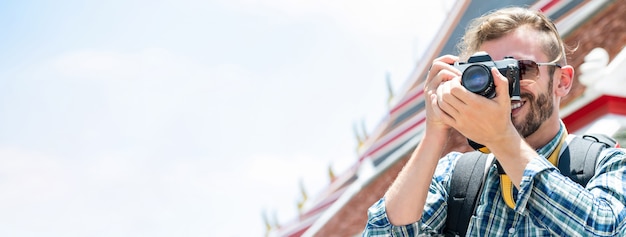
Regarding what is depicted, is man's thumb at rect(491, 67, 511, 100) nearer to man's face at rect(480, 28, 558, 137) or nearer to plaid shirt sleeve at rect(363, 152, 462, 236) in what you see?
man's face at rect(480, 28, 558, 137)

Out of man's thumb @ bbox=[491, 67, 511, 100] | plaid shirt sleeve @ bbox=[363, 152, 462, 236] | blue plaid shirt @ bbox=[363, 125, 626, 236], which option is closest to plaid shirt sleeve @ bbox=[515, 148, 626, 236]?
blue plaid shirt @ bbox=[363, 125, 626, 236]

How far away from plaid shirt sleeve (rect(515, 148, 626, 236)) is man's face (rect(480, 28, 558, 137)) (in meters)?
0.17

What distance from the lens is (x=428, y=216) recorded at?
1.77m

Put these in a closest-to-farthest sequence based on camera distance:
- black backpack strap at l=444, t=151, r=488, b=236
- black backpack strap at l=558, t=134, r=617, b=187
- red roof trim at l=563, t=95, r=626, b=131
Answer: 1. black backpack strap at l=558, t=134, r=617, b=187
2. black backpack strap at l=444, t=151, r=488, b=236
3. red roof trim at l=563, t=95, r=626, b=131

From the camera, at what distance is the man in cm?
153

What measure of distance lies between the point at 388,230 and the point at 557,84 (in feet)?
1.47

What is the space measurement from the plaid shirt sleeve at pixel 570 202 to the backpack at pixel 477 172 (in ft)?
0.23

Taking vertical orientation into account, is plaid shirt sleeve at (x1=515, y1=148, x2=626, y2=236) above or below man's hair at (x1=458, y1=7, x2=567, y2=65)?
below

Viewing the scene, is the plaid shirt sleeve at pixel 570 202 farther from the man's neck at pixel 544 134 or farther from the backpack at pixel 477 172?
the man's neck at pixel 544 134

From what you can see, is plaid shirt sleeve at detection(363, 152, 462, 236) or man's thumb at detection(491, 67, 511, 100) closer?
man's thumb at detection(491, 67, 511, 100)

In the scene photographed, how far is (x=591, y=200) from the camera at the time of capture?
4.95 feet

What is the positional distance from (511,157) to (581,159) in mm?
179

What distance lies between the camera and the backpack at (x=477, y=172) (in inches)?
64.9

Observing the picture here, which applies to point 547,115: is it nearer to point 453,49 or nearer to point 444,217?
point 444,217
